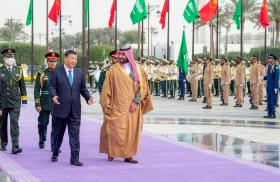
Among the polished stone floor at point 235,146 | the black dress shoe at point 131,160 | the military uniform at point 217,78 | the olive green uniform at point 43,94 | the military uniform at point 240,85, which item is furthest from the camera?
the military uniform at point 217,78

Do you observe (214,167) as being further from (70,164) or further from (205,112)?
(205,112)

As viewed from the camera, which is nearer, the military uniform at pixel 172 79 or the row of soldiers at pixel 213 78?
the row of soldiers at pixel 213 78

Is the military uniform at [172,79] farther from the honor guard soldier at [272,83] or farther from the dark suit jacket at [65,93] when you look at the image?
the dark suit jacket at [65,93]

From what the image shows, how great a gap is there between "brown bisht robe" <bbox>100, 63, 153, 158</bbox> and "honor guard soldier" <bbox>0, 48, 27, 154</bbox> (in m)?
1.86

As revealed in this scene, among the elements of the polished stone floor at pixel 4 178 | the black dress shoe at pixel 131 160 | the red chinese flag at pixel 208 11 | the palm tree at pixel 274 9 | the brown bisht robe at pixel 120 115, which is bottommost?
the polished stone floor at pixel 4 178

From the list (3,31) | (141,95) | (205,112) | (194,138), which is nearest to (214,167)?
(141,95)

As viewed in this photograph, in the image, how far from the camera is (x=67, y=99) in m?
11.7

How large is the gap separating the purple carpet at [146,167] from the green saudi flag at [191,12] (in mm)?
23411

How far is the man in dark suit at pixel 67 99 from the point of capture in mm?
11641

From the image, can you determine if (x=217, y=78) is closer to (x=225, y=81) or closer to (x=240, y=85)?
(x=225, y=81)

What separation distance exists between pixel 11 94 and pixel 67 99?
5.64 feet

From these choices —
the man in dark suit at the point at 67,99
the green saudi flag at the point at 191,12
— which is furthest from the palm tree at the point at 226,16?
the man in dark suit at the point at 67,99

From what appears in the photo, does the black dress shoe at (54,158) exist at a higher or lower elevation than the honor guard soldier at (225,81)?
lower

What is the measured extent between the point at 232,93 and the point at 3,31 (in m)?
77.6
